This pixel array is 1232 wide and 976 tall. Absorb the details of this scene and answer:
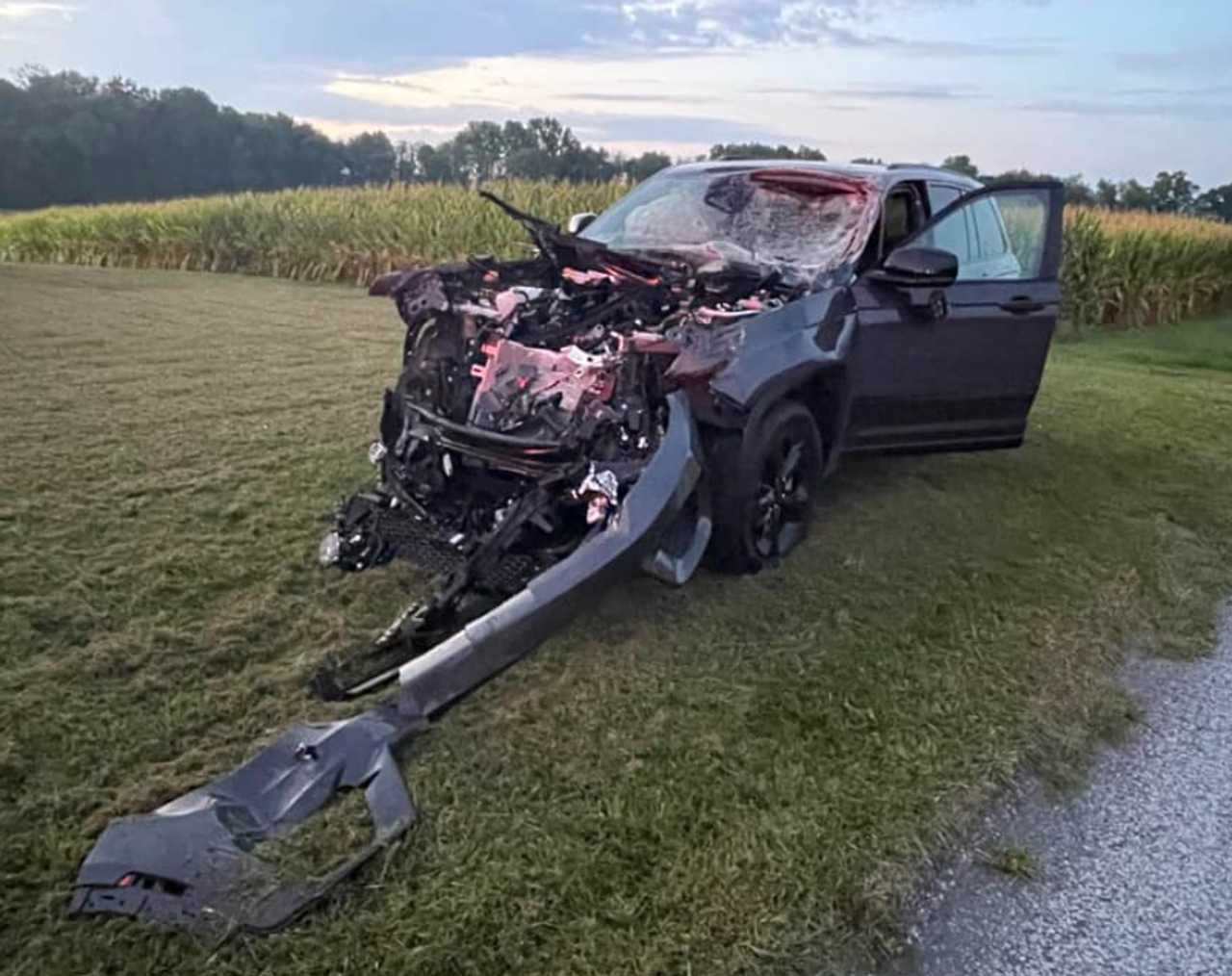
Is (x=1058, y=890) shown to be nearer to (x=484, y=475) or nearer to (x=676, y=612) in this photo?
(x=676, y=612)

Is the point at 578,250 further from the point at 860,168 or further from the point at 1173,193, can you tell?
the point at 1173,193

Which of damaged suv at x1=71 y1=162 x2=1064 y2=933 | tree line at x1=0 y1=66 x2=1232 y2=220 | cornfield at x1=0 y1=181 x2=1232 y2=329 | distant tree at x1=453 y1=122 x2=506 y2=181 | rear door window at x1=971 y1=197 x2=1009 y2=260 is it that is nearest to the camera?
damaged suv at x1=71 y1=162 x2=1064 y2=933

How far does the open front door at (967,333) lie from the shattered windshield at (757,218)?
267 millimetres

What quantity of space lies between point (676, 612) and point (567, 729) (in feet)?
3.09

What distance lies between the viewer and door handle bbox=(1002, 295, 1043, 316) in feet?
17.5

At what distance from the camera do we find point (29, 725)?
2.85 m

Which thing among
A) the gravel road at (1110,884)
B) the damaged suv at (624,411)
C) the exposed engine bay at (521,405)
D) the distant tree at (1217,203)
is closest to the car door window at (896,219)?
the damaged suv at (624,411)

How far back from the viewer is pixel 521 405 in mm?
3863

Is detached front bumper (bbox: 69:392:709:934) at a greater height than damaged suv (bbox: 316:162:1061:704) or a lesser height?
lesser

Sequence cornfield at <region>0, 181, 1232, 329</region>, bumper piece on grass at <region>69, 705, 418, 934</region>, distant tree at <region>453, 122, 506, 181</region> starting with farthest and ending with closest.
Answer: distant tree at <region>453, 122, 506, 181</region> < cornfield at <region>0, 181, 1232, 329</region> < bumper piece on grass at <region>69, 705, 418, 934</region>

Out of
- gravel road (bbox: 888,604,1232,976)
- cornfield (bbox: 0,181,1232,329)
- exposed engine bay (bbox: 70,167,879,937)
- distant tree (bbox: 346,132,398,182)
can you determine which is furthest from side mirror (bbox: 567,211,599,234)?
distant tree (bbox: 346,132,398,182)

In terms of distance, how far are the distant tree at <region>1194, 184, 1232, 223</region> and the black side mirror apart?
22559 mm

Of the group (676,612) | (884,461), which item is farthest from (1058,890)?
(884,461)

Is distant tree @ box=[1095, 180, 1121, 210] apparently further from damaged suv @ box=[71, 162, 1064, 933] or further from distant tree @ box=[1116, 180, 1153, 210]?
damaged suv @ box=[71, 162, 1064, 933]
